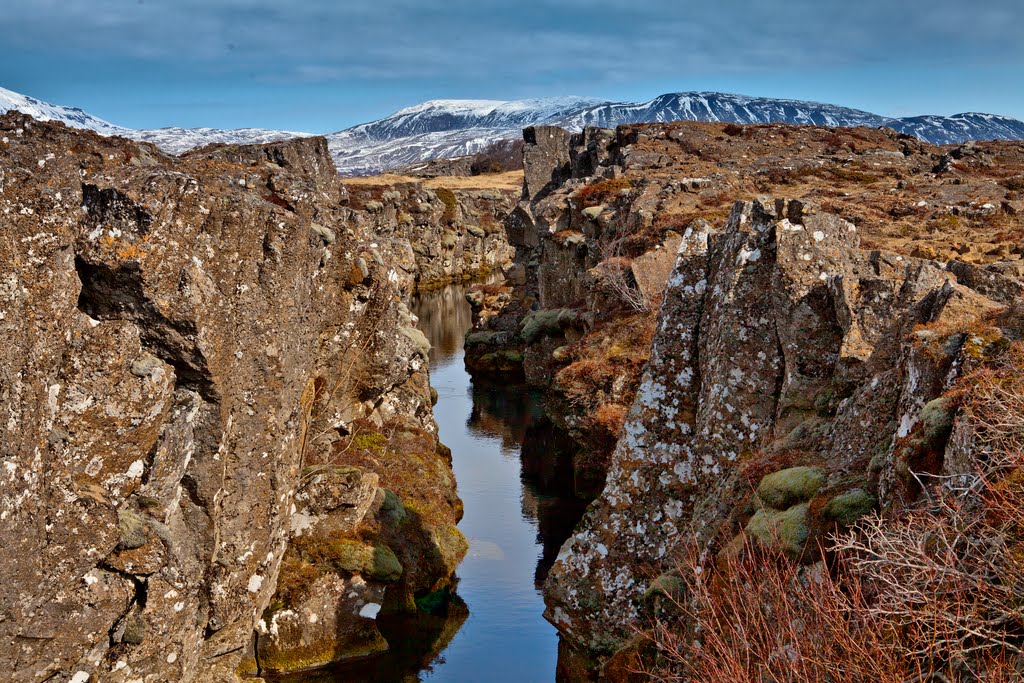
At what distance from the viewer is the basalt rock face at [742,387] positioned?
14047 mm

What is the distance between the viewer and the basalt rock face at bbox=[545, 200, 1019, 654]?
1405 centimetres

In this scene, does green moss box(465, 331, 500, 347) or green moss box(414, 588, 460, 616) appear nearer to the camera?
green moss box(414, 588, 460, 616)

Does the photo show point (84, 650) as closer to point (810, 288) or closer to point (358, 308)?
point (358, 308)

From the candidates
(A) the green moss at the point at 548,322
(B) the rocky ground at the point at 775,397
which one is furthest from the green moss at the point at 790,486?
(A) the green moss at the point at 548,322

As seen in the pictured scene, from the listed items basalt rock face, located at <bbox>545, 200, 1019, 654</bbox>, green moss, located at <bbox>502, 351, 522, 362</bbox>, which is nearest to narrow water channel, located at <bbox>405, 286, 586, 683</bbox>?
green moss, located at <bbox>502, 351, 522, 362</bbox>

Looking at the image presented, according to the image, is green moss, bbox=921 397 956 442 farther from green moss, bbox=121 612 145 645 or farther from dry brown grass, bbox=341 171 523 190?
dry brown grass, bbox=341 171 523 190

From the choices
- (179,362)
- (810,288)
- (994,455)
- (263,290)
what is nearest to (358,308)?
(263,290)

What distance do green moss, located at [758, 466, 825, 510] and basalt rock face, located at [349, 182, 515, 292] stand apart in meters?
86.0

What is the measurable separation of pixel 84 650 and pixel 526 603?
1370cm

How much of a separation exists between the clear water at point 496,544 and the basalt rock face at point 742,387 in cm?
628

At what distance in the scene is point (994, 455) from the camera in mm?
8648

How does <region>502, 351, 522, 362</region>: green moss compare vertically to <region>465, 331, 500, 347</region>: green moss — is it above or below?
below

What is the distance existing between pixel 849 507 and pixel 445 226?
110 meters

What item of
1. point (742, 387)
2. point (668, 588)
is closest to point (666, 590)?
point (668, 588)
